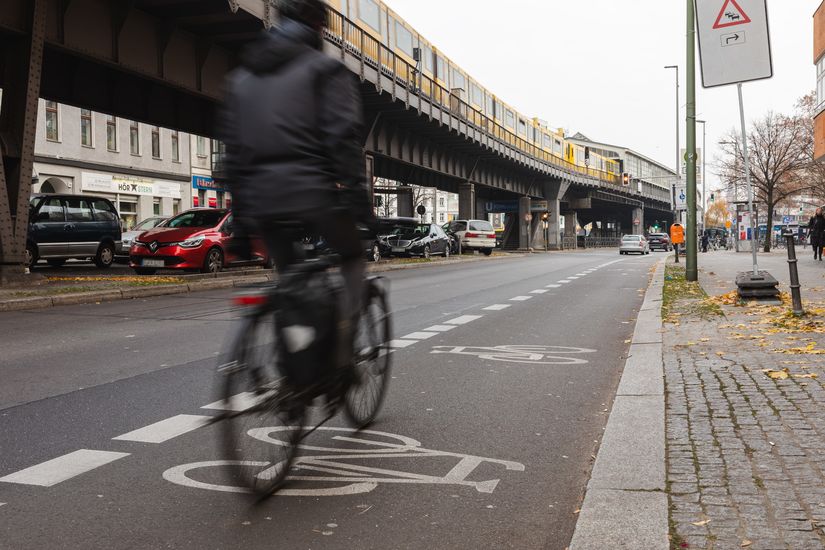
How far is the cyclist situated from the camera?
3320 mm

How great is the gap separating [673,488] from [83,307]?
1085 centimetres

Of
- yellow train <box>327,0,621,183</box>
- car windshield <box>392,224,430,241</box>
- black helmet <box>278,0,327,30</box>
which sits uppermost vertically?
yellow train <box>327,0,621,183</box>

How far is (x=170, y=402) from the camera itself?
524 cm

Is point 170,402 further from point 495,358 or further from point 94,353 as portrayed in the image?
point 495,358

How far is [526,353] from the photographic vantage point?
302 inches

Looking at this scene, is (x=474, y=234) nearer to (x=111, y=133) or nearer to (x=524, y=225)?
(x=111, y=133)

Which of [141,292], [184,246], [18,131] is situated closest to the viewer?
[141,292]

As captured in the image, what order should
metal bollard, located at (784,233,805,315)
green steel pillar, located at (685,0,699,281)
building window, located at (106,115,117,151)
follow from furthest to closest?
building window, located at (106,115,117,151)
green steel pillar, located at (685,0,699,281)
metal bollard, located at (784,233,805,315)

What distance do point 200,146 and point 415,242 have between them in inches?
824

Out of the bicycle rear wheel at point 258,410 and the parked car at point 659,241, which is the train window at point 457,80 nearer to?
the bicycle rear wheel at point 258,410

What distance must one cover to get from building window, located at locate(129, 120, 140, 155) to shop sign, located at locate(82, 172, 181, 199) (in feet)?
4.73

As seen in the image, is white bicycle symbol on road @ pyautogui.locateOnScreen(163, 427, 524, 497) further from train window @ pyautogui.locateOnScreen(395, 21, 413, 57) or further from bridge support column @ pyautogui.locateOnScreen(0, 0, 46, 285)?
train window @ pyautogui.locateOnScreen(395, 21, 413, 57)

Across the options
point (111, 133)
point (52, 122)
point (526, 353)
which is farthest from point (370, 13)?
point (526, 353)

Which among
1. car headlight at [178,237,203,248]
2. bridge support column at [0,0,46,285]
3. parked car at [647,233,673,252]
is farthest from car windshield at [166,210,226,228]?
parked car at [647,233,673,252]
